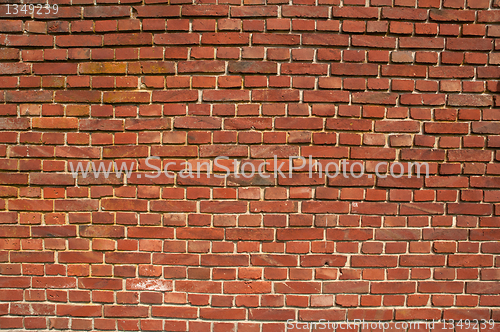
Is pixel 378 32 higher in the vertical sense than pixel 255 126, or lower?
higher

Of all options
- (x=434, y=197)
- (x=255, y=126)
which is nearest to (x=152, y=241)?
(x=255, y=126)

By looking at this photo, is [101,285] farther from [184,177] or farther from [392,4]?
[392,4]

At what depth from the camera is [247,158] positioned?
4.84ft

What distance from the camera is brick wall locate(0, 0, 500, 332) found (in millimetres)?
1469

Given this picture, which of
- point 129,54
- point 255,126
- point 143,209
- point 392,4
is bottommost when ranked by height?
point 143,209

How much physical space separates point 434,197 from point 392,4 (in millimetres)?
1213

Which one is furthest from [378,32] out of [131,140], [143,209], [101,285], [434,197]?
[101,285]

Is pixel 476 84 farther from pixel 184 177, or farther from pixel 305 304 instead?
pixel 184 177

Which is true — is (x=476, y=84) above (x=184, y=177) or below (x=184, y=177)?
above

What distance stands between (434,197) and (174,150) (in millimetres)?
1639

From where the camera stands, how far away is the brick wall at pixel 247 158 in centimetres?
147

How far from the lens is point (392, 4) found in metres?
1.46

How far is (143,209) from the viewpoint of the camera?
1.50m

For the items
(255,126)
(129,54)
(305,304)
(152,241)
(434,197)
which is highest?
(129,54)
